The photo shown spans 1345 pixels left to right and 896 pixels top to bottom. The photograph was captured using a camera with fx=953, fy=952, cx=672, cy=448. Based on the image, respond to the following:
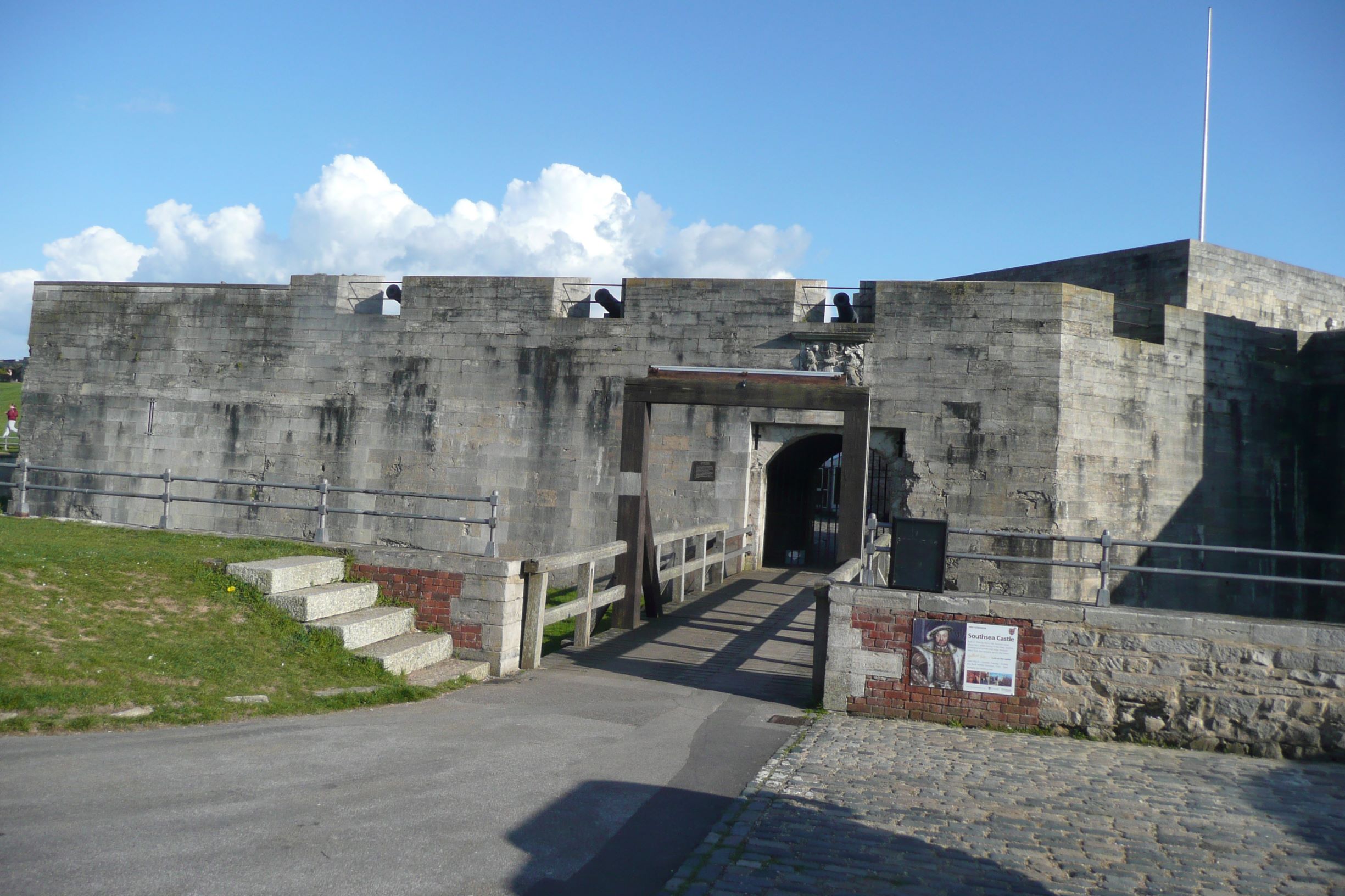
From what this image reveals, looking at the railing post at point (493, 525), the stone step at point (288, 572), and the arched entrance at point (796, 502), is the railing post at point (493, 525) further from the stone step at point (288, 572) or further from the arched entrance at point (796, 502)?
the arched entrance at point (796, 502)

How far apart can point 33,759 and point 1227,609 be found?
16591 mm

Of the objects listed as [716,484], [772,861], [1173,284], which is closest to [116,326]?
[716,484]

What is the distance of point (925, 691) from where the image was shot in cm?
759

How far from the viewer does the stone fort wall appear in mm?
14562

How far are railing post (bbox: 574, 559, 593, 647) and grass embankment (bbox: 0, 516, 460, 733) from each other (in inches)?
88.1

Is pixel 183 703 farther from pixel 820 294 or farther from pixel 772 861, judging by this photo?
pixel 820 294

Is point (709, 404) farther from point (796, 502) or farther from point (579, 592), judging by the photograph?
point (796, 502)

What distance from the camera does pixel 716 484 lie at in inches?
612

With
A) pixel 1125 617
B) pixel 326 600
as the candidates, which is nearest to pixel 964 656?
pixel 1125 617

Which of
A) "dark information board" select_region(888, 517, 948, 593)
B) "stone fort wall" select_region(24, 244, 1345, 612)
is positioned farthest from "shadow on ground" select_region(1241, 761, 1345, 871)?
"stone fort wall" select_region(24, 244, 1345, 612)

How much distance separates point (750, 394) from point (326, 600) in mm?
4850

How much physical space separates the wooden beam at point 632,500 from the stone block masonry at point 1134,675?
3693 mm

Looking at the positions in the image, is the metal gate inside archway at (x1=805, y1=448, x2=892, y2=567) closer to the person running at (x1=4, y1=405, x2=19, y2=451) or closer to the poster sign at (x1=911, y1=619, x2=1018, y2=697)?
the poster sign at (x1=911, y1=619, x2=1018, y2=697)

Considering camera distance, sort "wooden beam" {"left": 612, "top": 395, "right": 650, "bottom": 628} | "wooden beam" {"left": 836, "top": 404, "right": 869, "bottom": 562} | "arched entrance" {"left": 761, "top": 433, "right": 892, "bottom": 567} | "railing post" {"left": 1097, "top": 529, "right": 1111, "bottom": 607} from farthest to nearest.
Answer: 1. "arched entrance" {"left": 761, "top": 433, "right": 892, "bottom": 567}
2. "wooden beam" {"left": 612, "top": 395, "right": 650, "bottom": 628}
3. "wooden beam" {"left": 836, "top": 404, "right": 869, "bottom": 562}
4. "railing post" {"left": 1097, "top": 529, "right": 1111, "bottom": 607}
